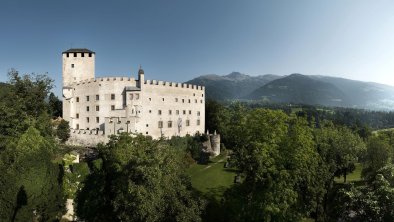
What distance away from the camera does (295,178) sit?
1243 inches

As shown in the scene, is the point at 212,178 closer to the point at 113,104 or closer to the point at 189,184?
the point at 189,184

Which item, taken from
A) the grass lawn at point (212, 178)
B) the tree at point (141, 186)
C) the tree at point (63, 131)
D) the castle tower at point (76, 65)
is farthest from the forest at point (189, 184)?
the castle tower at point (76, 65)

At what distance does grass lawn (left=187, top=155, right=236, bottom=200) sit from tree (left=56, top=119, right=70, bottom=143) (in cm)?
2975

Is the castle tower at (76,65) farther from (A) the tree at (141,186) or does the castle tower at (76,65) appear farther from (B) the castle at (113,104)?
(A) the tree at (141,186)

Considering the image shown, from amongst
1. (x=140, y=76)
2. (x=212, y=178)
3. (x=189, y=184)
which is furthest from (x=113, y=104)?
(x=189, y=184)

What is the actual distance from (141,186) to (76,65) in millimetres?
60599

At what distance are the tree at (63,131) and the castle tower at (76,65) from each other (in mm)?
11793

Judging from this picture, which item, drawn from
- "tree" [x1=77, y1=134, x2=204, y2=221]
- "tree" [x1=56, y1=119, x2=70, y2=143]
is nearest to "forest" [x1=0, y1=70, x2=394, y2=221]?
"tree" [x1=77, y1=134, x2=204, y2=221]

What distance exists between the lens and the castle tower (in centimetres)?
7775

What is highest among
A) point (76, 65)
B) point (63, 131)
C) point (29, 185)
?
point (76, 65)

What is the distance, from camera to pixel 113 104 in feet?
240

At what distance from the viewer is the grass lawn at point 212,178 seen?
43.0 meters

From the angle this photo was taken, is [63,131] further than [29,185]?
Yes

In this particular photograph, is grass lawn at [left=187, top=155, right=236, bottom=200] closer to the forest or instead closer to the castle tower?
the forest
